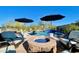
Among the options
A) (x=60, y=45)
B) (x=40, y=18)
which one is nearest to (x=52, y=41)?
(x=60, y=45)

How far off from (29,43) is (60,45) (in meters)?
0.37

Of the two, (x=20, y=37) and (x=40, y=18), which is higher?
(x=40, y=18)

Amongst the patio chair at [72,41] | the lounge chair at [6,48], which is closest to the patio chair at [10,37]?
the lounge chair at [6,48]

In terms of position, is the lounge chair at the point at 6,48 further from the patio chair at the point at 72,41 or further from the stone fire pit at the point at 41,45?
the patio chair at the point at 72,41

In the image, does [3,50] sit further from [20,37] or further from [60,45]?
[60,45]

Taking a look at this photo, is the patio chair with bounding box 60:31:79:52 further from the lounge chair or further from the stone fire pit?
the lounge chair

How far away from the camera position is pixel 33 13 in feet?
9.62

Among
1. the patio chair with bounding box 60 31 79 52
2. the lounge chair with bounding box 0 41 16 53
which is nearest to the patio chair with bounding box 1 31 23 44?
the lounge chair with bounding box 0 41 16 53

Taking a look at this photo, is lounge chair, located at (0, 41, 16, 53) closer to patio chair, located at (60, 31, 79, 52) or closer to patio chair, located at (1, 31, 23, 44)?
patio chair, located at (1, 31, 23, 44)

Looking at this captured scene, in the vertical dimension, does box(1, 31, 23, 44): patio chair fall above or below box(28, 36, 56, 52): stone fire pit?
above
